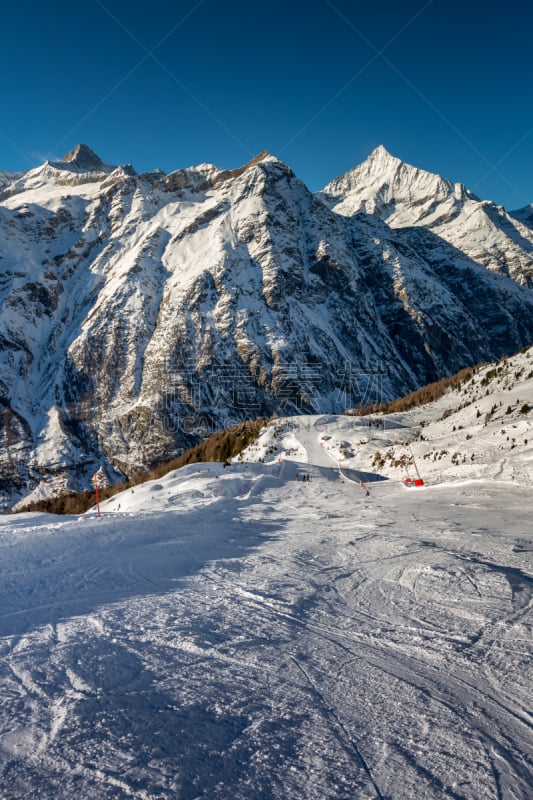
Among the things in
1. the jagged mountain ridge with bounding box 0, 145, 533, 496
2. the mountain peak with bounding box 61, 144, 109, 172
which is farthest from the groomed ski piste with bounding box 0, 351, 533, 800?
the mountain peak with bounding box 61, 144, 109, 172

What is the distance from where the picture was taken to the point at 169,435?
89312 millimetres

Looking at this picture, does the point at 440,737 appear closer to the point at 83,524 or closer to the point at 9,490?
the point at 83,524

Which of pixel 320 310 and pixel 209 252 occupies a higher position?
pixel 209 252

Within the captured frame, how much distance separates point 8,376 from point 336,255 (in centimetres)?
8787

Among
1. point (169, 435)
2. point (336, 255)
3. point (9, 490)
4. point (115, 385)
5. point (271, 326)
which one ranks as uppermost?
point (336, 255)

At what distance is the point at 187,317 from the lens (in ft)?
327

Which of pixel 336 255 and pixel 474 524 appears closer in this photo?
pixel 474 524

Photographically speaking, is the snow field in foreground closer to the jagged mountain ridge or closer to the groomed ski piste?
the groomed ski piste

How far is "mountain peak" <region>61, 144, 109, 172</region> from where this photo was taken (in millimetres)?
185625

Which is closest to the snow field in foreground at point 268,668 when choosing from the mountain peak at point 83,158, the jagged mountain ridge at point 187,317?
the jagged mountain ridge at point 187,317

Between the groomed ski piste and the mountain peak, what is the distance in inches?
8461

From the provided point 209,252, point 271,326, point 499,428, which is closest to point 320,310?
point 271,326

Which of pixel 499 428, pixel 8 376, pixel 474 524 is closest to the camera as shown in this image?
pixel 474 524

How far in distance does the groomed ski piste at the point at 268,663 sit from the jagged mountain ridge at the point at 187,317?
83.3 meters
